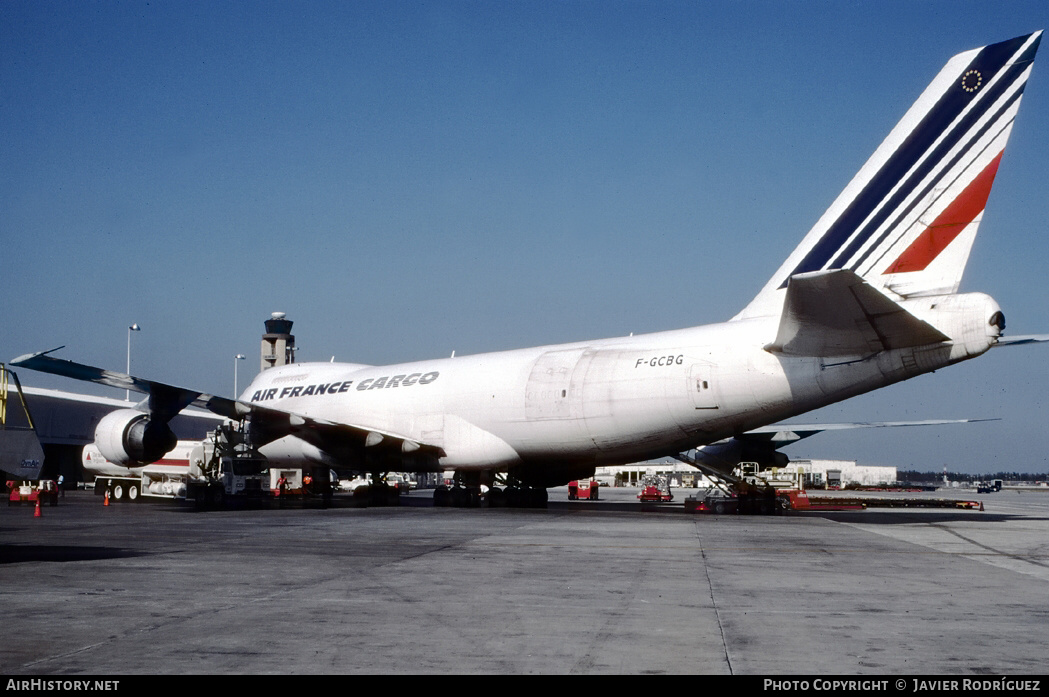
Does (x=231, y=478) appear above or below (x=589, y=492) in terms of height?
above

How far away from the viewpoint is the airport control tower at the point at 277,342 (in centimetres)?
4603

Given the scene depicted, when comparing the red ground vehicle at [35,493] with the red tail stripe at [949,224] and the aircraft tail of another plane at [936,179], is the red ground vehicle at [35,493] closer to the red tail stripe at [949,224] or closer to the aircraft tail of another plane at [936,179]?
the aircraft tail of another plane at [936,179]

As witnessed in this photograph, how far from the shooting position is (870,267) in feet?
62.7

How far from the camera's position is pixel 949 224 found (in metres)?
17.9

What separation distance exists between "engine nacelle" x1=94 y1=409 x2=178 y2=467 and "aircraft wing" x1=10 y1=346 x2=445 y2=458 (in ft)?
1.45

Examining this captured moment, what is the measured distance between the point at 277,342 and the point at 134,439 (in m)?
20.2

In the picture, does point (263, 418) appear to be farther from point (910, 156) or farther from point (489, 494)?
point (910, 156)

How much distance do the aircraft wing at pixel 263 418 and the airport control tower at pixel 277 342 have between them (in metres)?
17.2

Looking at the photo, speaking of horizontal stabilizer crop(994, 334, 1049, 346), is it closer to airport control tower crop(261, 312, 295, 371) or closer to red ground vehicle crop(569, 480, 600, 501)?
red ground vehicle crop(569, 480, 600, 501)

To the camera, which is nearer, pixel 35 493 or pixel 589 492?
pixel 35 493

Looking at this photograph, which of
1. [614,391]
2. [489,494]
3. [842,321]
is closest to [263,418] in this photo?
[489,494]

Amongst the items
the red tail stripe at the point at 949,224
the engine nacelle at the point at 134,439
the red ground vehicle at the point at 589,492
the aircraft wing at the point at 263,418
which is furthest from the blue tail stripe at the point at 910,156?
the red ground vehicle at the point at 589,492

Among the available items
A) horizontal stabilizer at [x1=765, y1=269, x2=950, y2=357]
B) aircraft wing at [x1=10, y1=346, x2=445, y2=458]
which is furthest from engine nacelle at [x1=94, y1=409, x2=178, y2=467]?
horizontal stabilizer at [x1=765, y1=269, x2=950, y2=357]

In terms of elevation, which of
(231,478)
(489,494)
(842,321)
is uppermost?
(842,321)
